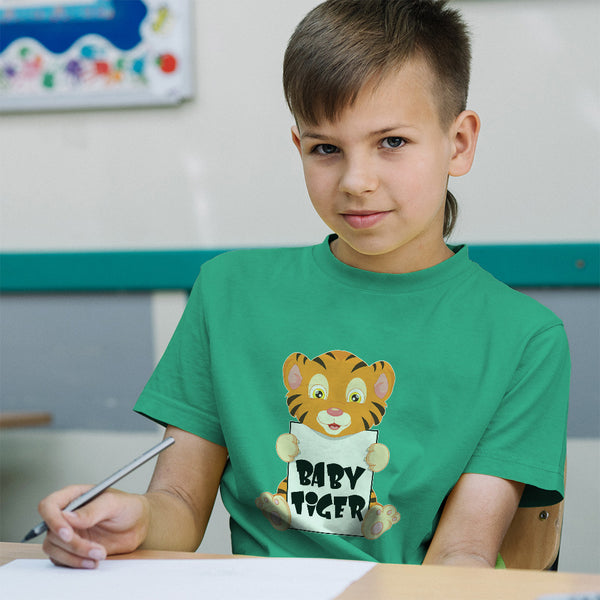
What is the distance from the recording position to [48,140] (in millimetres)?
1781

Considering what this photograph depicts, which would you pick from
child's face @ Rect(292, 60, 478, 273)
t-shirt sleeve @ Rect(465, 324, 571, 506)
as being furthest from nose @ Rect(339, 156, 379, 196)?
t-shirt sleeve @ Rect(465, 324, 571, 506)

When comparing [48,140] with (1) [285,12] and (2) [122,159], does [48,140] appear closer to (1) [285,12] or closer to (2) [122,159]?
(2) [122,159]

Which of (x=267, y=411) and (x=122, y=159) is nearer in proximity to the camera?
(x=267, y=411)

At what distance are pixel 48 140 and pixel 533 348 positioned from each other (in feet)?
4.20

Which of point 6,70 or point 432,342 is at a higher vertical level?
point 6,70

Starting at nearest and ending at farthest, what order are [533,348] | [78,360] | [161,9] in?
[533,348], [161,9], [78,360]

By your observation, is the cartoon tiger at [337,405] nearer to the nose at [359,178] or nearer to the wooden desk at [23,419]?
the nose at [359,178]

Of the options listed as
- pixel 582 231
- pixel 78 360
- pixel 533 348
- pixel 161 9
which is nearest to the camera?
pixel 533 348

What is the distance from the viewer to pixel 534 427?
86cm

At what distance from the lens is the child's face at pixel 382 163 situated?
2.73 ft

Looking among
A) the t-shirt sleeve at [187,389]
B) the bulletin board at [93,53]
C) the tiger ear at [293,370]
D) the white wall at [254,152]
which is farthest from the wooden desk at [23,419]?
the tiger ear at [293,370]

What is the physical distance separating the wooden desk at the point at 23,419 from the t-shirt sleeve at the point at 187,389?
0.78 m

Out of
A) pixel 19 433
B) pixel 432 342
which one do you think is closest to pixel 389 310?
pixel 432 342

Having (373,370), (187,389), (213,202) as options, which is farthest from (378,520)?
(213,202)
